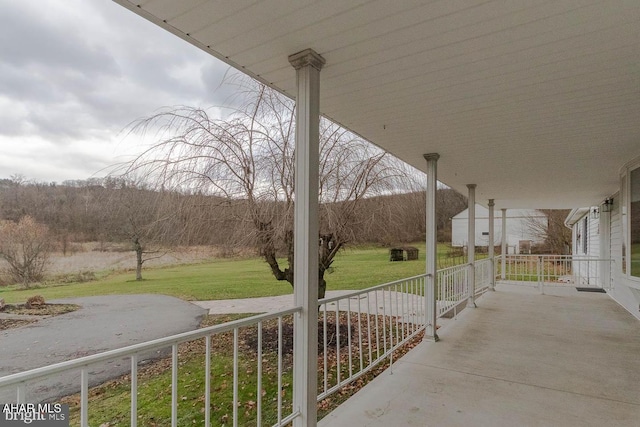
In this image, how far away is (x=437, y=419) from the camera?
2.27 metres

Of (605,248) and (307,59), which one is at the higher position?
(307,59)

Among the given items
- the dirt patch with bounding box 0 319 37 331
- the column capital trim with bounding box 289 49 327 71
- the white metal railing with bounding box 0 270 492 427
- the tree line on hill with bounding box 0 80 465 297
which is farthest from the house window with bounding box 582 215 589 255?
the dirt patch with bounding box 0 319 37 331

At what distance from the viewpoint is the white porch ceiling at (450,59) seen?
4.86 ft

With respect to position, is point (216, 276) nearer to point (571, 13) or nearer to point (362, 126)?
point (362, 126)

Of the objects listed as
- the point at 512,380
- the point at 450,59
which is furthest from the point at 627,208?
the point at 450,59

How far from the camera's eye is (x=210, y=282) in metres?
7.34

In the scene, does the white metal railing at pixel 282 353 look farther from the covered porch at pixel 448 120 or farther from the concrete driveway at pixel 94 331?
the concrete driveway at pixel 94 331

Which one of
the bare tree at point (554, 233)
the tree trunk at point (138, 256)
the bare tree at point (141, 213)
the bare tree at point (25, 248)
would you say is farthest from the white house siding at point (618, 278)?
the bare tree at point (554, 233)

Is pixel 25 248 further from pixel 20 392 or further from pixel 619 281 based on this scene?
pixel 619 281

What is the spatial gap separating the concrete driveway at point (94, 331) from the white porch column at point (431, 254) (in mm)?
4360

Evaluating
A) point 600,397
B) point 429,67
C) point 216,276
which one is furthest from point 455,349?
point 216,276

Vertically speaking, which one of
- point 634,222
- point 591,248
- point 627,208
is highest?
point 627,208

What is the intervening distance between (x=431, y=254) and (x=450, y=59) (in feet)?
8.44

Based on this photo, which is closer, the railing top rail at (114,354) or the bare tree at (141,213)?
the railing top rail at (114,354)
